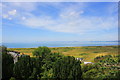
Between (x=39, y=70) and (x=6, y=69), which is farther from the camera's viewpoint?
(x=39, y=70)

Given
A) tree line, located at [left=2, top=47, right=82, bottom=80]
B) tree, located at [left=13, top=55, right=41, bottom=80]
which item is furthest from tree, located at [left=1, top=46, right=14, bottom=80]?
tree, located at [left=13, top=55, right=41, bottom=80]

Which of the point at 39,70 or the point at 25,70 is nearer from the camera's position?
the point at 25,70

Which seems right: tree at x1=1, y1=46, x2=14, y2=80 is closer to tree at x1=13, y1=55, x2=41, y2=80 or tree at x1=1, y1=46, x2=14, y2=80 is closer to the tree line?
the tree line

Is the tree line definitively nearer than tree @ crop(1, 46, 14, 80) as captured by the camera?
Yes

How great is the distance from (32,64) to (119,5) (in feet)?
7.83

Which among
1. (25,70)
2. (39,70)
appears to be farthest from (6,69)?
(39,70)

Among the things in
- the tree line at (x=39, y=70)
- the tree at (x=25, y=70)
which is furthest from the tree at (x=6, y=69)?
the tree at (x=25, y=70)

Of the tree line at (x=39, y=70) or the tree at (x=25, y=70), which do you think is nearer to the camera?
the tree line at (x=39, y=70)

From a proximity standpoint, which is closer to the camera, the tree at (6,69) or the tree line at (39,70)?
the tree line at (39,70)

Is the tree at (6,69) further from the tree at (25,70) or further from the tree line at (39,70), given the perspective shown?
the tree at (25,70)

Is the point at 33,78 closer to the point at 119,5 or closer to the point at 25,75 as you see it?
the point at 25,75

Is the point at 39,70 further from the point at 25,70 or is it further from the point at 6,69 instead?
the point at 6,69

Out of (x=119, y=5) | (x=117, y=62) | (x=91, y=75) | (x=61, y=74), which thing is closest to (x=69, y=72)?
(x=61, y=74)

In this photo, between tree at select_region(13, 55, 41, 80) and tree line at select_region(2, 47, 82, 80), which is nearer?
tree line at select_region(2, 47, 82, 80)
